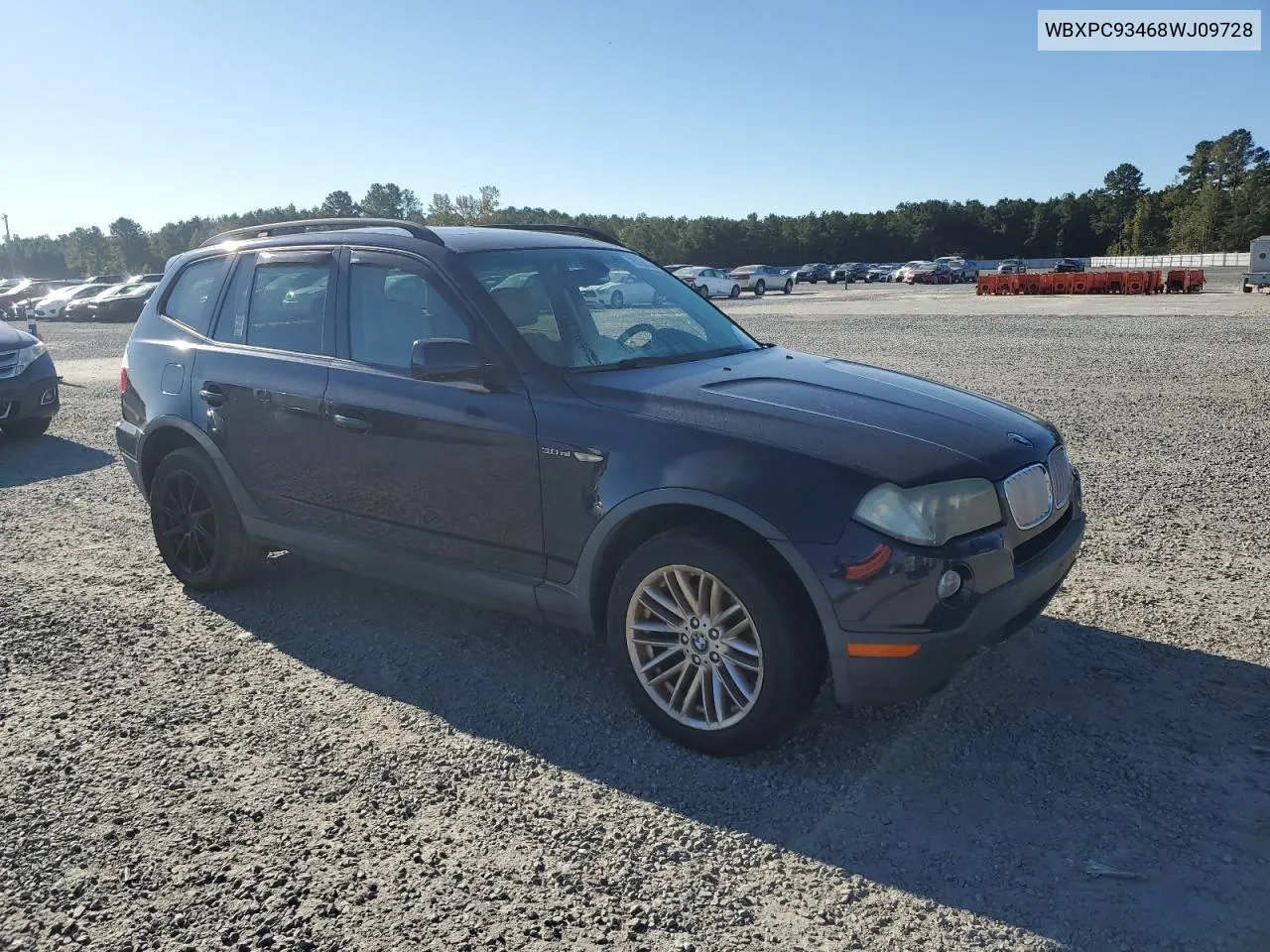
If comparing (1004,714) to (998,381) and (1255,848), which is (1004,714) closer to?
(1255,848)

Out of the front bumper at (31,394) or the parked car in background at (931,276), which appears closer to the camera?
the front bumper at (31,394)

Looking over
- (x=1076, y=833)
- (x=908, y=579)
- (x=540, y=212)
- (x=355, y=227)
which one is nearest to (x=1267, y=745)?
(x=1076, y=833)

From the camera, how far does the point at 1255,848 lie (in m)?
2.83

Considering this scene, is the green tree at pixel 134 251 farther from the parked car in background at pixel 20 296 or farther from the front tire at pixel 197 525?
the front tire at pixel 197 525

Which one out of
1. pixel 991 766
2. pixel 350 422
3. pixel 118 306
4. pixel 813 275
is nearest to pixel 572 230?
pixel 350 422

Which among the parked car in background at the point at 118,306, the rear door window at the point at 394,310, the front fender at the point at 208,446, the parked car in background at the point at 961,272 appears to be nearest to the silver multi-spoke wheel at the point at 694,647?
the rear door window at the point at 394,310

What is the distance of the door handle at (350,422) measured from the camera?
419cm

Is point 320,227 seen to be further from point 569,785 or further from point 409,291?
point 569,785

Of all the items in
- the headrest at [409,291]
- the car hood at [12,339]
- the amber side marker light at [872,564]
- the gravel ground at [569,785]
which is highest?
the headrest at [409,291]

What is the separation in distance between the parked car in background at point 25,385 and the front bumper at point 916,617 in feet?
31.4

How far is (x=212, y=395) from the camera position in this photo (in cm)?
487

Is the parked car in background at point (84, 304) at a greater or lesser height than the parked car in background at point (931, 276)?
lesser

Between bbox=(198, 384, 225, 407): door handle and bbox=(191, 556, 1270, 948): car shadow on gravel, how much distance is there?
1.18 metres

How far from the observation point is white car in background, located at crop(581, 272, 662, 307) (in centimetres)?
440
